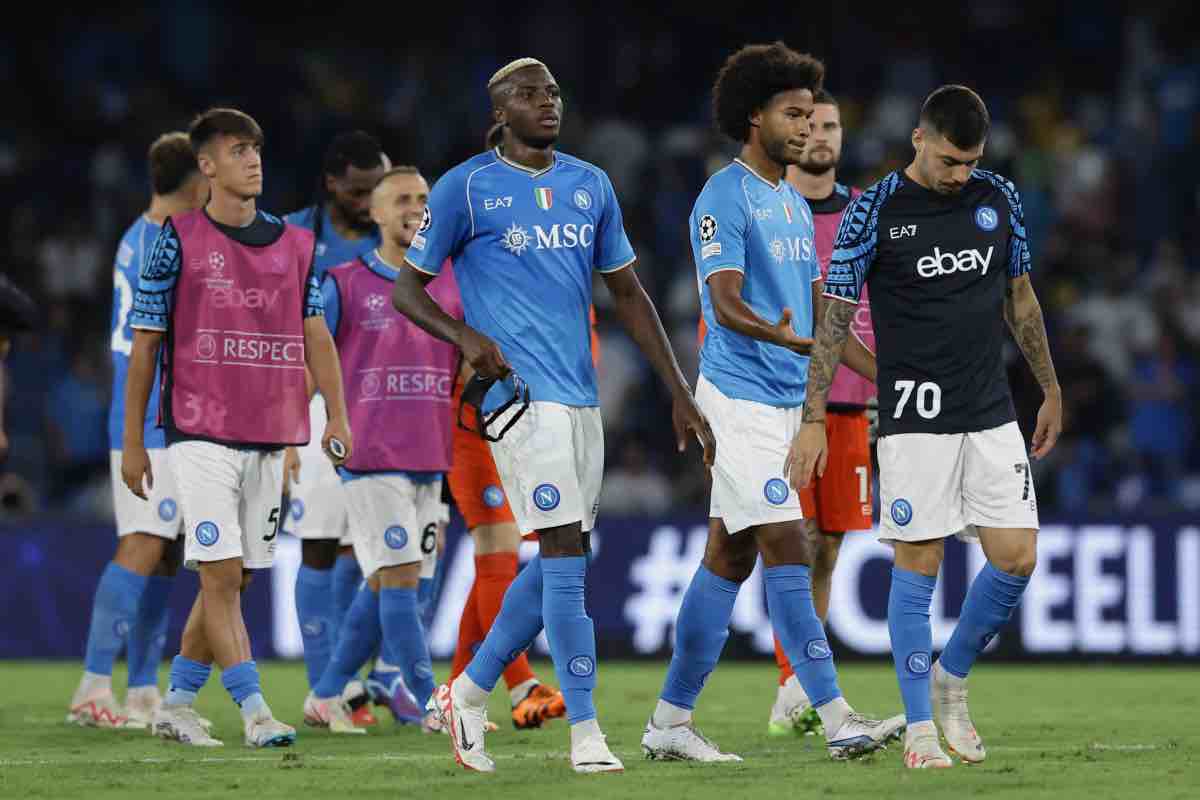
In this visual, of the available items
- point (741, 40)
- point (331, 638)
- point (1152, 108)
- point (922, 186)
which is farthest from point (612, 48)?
point (922, 186)

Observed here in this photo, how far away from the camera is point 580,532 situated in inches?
271

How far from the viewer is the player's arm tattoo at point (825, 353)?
6824 mm

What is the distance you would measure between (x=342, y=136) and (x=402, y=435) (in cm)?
176

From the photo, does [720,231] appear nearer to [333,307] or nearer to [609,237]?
[609,237]

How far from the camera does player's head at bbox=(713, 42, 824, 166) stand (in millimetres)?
7332

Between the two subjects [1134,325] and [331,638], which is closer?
[331,638]

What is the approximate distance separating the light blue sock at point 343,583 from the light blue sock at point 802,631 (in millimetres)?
3254

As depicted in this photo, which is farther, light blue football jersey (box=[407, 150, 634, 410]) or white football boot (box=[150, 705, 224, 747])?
white football boot (box=[150, 705, 224, 747])

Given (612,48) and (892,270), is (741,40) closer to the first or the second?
(612,48)

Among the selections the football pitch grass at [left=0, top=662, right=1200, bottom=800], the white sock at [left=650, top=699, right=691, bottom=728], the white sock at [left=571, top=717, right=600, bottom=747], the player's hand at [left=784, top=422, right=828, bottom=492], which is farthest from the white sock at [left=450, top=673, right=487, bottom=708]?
the player's hand at [left=784, top=422, right=828, bottom=492]

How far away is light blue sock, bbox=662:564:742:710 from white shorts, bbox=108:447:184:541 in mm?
3086

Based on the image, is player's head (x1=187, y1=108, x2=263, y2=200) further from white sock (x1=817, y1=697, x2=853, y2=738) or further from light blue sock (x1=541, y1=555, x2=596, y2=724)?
white sock (x1=817, y1=697, x2=853, y2=738)

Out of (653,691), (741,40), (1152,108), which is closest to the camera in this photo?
(653,691)

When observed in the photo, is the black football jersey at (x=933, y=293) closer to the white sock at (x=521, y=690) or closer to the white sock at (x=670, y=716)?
the white sock at (x=670, y=716)
